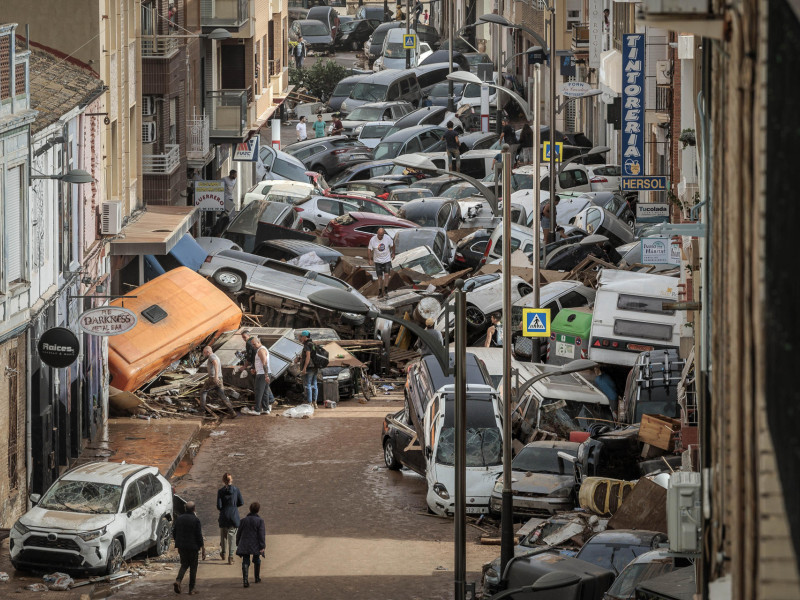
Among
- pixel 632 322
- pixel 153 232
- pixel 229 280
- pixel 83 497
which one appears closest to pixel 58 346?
pixel 83 497

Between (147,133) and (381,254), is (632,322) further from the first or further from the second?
(147,133)

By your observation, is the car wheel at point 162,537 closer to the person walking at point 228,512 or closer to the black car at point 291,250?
the person walking at point 228,512

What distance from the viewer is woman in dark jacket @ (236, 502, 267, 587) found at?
60.1 feet

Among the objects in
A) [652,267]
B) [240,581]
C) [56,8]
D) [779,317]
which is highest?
[56,8]

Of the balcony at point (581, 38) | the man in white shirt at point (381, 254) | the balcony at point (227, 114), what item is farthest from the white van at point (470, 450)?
the balcony at point (581, 38)

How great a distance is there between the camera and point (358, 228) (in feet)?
135

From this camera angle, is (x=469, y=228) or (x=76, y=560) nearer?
(x=76, y=560)

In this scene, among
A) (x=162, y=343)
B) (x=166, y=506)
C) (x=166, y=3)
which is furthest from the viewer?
(x=166, y=3)

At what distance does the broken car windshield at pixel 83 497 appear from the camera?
19250 millimetres

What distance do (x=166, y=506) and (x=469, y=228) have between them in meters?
22.8

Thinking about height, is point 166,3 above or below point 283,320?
above

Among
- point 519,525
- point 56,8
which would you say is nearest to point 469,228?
point 56,8

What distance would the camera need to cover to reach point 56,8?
26984 millimetres

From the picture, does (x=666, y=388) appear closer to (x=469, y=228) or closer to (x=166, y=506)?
(x=166, y=506)
